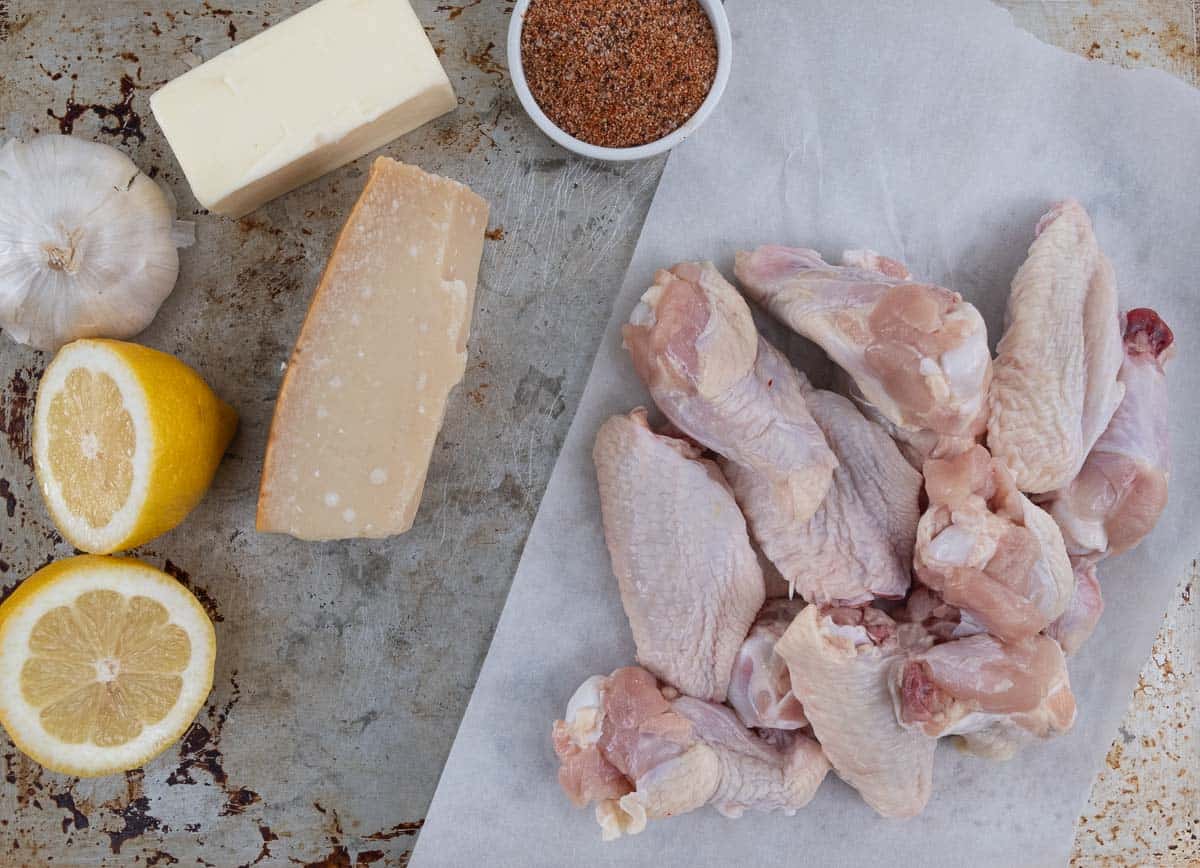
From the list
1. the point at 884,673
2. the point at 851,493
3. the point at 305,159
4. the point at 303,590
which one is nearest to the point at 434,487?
the point at 303,590

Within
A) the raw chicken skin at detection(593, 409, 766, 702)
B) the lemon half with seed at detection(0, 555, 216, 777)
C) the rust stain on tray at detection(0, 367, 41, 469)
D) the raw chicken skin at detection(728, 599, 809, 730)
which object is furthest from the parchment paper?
the rust stain on tray at detection(0, 367, 41, 469)

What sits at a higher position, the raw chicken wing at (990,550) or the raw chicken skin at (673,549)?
the raw chicken wing at (990,550)

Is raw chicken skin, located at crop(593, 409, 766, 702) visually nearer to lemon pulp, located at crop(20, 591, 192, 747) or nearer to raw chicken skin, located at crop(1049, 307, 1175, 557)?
raw chicken skin, located at crop(1049, 307, 1175, 557)

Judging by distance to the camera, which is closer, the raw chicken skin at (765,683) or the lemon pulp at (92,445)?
the lemon pulp at (92,445)

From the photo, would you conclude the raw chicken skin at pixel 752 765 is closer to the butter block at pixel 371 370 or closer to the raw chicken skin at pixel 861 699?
the raw chicken skin at pixel 861 699

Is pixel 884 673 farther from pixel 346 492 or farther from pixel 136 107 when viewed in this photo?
pixel 136 107

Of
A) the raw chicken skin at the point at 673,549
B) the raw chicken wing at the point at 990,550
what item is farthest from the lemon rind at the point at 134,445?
the raw chicken wing at the point at 990,550
